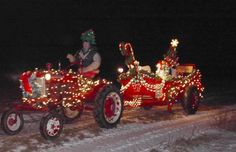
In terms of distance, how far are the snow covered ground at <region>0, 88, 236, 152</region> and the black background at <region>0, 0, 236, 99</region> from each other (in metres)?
17.1

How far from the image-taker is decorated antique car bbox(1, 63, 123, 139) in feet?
29.5

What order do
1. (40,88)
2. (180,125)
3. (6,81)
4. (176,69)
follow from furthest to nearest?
(6,81), (176,69), (180,125), (40,88)

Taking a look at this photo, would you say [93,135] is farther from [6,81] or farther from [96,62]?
[6,81]

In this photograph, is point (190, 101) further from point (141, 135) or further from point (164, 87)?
point (141, 135)

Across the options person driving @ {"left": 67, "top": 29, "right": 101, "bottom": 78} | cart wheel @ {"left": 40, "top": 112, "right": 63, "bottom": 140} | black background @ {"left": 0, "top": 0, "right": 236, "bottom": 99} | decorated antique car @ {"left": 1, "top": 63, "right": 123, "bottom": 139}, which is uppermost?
black background @ {"left": 0, "top": 0, "right": 236, "bottom": 99}

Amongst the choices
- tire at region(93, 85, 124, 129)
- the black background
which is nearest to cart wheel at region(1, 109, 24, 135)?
tire at region(93, 85, 124, 129)

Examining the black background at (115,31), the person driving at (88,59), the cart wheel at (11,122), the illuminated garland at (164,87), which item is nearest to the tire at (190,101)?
the illuminated garland at (164,87)

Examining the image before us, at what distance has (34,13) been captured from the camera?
40594 mm

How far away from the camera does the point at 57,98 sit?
9.41 m

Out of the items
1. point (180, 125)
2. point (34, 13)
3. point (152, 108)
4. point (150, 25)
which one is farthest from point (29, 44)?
point (180, 125)

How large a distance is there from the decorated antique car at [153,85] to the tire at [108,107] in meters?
1.07

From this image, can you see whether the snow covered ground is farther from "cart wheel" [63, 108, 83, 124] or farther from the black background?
the black background

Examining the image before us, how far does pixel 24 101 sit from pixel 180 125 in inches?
154

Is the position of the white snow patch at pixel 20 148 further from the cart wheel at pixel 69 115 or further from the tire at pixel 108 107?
the cart wheel at pixel 69 115
